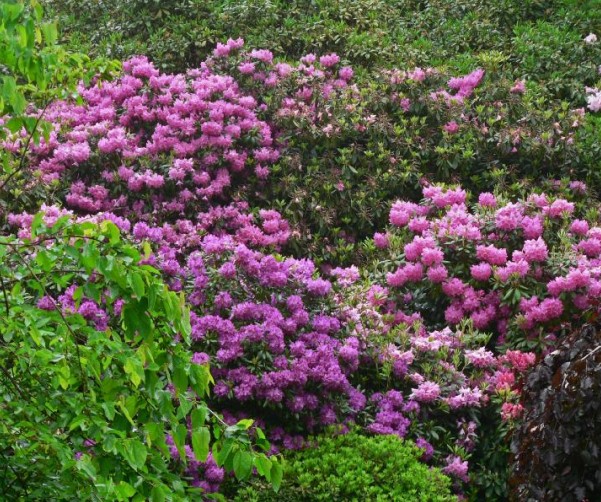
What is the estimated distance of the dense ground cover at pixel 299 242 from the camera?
9.86ft

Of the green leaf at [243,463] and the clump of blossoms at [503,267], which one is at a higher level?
the green leaf at [243,463]

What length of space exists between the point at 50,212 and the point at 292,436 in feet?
8.09

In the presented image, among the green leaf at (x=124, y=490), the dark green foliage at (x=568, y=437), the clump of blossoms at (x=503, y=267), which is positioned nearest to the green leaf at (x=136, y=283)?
the green leaf at (x=124, y=490)

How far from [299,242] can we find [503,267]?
5.26ft

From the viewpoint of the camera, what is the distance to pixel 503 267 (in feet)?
20.7

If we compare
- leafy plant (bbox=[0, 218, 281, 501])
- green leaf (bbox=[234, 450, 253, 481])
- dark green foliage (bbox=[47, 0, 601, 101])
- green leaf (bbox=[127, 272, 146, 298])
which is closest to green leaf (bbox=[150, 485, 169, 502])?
leafy plant (bbox=[0, 218, 281, 501])

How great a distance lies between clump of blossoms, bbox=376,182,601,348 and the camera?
589 cm

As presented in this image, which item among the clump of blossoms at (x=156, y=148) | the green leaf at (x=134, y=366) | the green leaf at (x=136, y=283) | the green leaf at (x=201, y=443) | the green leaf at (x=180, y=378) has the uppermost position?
the green leaf at (x=136, y=283)

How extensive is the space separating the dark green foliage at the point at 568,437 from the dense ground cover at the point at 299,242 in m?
0.03

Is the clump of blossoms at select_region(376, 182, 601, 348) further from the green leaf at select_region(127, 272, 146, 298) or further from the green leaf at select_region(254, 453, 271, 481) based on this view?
the green leaf at select_region(127, 272, 146, 298)

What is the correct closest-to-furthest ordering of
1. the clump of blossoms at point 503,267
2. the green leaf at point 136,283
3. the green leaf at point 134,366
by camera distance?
the green leaf at point 136,283
the green leaf at point 134,366
the clump of blossoms at point 503,267

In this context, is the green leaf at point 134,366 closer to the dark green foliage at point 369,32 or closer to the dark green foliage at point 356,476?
the dark green foliage at point 356,476

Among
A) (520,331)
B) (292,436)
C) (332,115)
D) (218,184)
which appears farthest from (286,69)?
(292,436)

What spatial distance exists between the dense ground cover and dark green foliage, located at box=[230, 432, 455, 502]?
1 centimetres
